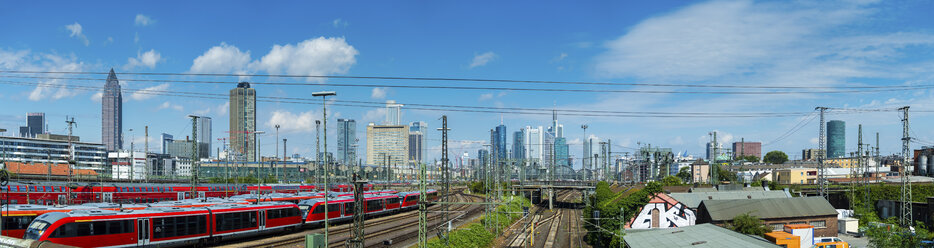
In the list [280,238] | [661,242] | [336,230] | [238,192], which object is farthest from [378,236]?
[238,192]

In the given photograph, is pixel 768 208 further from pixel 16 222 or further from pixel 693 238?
pixel 16 222

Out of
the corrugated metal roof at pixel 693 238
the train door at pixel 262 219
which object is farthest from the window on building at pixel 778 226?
the train door at pixel 262 219

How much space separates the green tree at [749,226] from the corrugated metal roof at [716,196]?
26.4 ft

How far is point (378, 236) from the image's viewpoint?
47.8 meters

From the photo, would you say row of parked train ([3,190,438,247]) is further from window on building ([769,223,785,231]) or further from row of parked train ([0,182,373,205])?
window on building ([769,223,785,231])

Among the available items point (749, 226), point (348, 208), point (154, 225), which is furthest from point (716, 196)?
point (154, 225)

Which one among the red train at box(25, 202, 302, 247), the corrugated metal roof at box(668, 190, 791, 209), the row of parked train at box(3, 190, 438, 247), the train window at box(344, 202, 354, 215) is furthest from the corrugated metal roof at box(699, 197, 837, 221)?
the red train at box(25, 202, 302, 247)

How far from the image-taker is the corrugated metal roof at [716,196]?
55.3 metres

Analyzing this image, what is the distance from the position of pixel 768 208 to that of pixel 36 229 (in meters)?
56.3

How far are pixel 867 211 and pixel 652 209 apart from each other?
126 feet

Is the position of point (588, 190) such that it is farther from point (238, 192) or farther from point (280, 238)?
point (280, 238)

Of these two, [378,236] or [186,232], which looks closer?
[186,232]

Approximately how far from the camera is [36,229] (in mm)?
29250

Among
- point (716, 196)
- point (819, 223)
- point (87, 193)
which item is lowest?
point (819, 223)
